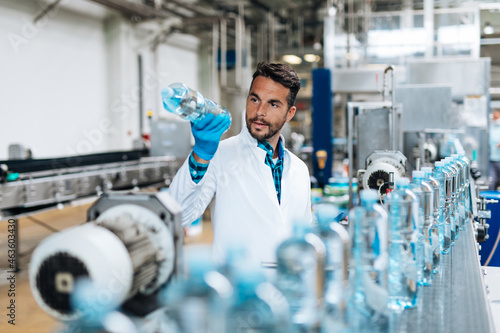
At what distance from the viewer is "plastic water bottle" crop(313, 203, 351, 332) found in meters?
0.95

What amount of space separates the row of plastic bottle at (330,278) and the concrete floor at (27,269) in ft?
1.04

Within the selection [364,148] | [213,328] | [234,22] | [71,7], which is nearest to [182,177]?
[213,328]

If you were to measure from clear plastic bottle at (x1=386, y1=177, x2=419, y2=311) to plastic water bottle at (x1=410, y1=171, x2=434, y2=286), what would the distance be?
0.22 feet

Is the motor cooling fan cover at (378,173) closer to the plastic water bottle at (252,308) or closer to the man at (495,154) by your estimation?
the plastic water bottle at (252,308)

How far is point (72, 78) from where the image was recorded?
7805 mm

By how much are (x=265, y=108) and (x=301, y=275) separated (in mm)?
1056

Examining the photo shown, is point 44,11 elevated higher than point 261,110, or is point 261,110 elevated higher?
point 44,11

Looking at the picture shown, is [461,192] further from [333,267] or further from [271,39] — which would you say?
[271,39]

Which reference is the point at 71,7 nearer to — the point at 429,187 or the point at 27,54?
the point at 27,54

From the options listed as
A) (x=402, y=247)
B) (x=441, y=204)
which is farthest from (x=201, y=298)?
(x=441, y=204)

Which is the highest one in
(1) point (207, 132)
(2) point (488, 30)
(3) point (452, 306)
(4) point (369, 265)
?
(2) point (488, 30)

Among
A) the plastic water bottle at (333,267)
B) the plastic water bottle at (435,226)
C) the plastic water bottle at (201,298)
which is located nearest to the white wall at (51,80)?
the plastic water bottle at (435,226)

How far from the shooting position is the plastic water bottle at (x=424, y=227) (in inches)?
54.7

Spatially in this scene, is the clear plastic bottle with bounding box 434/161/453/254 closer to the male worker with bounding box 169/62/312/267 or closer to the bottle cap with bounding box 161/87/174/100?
the male worker with bounding box 169/62/312/267
